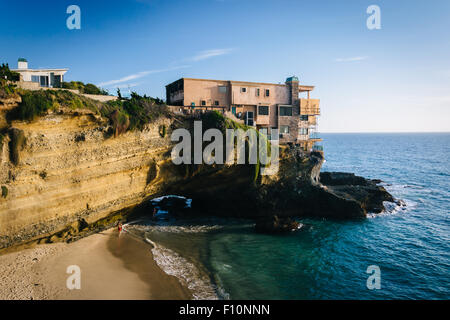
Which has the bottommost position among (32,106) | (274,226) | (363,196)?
(274,226)

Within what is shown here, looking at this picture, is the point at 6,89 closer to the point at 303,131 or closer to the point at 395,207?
the point at 303,131

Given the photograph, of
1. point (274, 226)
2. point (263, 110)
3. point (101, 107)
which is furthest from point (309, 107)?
point (101, 107)

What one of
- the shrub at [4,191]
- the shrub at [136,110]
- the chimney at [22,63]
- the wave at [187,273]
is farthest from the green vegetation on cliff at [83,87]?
the wave at [187,273]

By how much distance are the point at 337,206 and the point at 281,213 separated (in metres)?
6.55

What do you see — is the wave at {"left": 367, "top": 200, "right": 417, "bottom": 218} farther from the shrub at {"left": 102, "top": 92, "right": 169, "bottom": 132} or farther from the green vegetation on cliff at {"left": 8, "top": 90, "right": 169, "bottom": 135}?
the green vegetation on cliff at {"left": 8, "top": 90, "right": 169, "bottom": 135}

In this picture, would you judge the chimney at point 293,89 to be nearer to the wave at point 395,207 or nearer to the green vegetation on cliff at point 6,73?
the wave at point 395,207

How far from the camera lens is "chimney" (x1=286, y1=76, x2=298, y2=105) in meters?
35.7

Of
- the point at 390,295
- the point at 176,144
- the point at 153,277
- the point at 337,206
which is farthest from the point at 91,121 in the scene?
the point at 337,206

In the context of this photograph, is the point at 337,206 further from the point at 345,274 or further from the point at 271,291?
the point at 271,291

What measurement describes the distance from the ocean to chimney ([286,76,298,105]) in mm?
16660

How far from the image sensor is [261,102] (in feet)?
113

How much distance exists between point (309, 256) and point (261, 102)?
68.1ft

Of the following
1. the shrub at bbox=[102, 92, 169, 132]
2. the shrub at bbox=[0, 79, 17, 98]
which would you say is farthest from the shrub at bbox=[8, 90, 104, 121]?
the shrub at bbox=[102, 92, 169, 132]

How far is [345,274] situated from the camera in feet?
59.8
